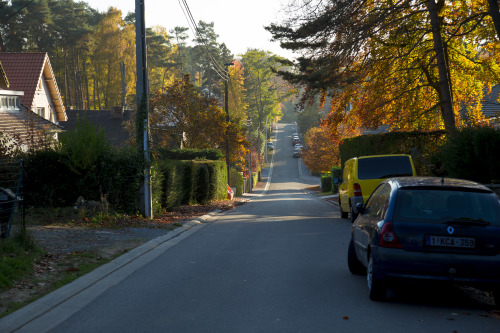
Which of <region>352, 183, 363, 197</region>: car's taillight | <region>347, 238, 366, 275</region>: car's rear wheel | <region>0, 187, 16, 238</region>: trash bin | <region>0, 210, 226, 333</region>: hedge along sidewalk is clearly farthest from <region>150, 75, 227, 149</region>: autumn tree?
<region>347, 238, 366, 275</region>: car's rear wheel

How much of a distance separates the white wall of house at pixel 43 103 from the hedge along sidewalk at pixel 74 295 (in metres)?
30.2

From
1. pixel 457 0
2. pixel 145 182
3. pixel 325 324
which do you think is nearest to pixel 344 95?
pixel 457 0

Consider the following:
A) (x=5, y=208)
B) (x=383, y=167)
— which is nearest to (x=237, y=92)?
(x=383, y=167)

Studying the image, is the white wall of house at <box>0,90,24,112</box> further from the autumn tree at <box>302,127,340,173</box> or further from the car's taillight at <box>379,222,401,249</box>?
the autumn tree at <box>302,127,340,173</box>

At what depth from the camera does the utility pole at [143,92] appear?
1852cm

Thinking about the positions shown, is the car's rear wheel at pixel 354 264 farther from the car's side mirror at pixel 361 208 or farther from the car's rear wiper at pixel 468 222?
the car's rear wiper at pixel 468 222

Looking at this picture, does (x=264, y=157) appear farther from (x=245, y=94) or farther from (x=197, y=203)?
(x=197, y=203)

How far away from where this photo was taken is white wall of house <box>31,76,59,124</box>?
39.9 metres

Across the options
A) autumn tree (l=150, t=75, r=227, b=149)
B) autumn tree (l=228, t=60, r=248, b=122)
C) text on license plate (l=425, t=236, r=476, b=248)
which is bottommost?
text on license plate (l=425, t=236, r=476, b=248)

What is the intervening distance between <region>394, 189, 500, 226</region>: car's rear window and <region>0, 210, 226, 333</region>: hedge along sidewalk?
13.7 feet

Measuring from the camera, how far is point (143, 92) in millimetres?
18781

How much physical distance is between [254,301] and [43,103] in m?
37.4

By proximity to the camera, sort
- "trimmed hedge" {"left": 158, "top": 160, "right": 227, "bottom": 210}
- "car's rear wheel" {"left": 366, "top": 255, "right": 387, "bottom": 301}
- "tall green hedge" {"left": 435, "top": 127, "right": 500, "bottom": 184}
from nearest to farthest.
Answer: "car's rear wheel" {"left": 366, "top": 255, "right": 387, "bottom": 301}
"tall green hedge" {"left": 435, "top": 127, "right": 500, "bottom": 184}
"trimmed hedge" {"left": 158, "top": 160, "right": 227, "bottom": 210}

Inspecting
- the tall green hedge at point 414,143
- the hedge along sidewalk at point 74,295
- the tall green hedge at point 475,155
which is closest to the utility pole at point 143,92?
the hedge along sidewalk at point 74,295
